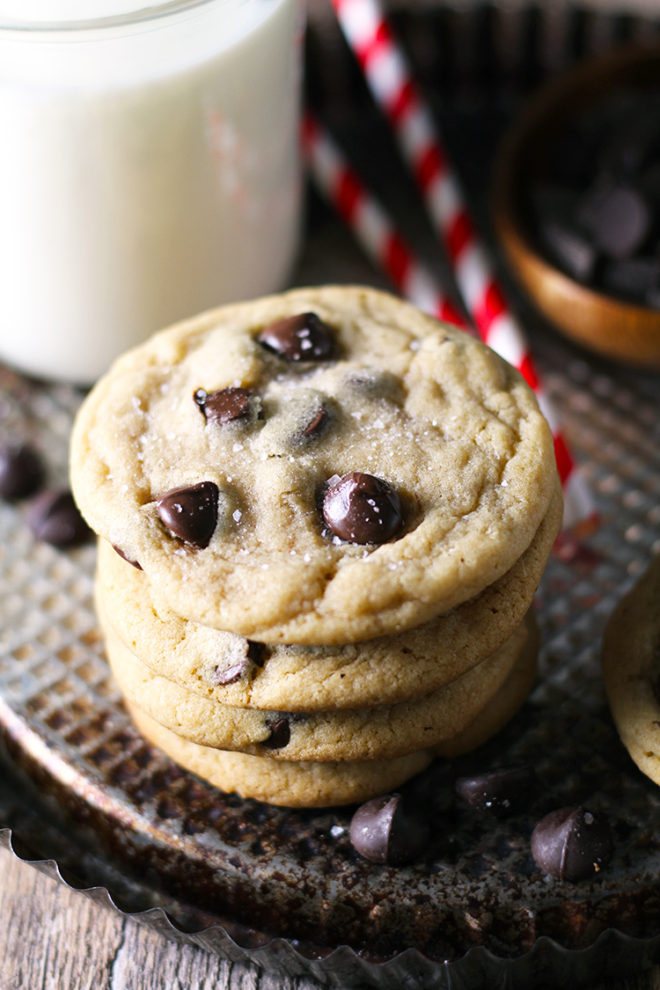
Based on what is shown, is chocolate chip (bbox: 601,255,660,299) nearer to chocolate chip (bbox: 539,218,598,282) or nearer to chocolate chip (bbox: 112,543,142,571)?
chocolate chip (bbox: 539,218,598,282)

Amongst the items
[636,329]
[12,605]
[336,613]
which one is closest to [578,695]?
[336,613]

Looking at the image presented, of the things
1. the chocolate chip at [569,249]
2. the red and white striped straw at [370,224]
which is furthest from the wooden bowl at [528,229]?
the red and white striped straw at [370,224]

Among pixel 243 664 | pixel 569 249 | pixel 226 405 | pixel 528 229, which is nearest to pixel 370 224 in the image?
pixel 528 229

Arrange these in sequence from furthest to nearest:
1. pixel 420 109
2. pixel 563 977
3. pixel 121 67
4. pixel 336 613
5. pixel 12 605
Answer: pixel 420 109 → pixel 12 605 → pixel 121 67 → pixel 563 977 → pixel 336 613

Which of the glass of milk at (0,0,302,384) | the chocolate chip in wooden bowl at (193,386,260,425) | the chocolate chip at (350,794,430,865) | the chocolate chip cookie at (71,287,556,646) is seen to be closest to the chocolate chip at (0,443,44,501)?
the glass of milk at (0,0,302,384)

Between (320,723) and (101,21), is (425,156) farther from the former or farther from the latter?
(320,723)

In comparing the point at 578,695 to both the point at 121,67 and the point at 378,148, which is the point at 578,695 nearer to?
the point at 121,67
